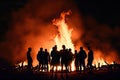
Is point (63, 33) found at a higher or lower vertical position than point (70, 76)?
higher

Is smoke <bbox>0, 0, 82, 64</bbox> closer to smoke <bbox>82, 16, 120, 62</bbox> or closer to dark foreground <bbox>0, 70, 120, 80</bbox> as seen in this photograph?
smoke <bbox>82, 16, 120, 62</bbox>

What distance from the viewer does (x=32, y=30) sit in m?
44.4

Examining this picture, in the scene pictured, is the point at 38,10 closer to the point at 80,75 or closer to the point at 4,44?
the point at 4,44

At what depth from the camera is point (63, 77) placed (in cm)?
2466

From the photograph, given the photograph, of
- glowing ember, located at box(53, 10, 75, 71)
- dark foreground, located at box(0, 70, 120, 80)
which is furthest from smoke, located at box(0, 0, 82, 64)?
dark foreground, located at box(0, 70, 120, 80)

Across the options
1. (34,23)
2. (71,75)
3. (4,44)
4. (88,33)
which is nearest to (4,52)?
(4,44)

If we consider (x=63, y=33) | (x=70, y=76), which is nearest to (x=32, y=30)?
(x=63, y=33)

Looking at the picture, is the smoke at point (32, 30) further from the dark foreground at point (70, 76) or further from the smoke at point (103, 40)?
the dark foreground at point (70, 76)

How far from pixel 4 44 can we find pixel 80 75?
66.8ft

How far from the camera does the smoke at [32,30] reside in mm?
43000

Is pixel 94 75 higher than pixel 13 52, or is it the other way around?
pixel 13 52

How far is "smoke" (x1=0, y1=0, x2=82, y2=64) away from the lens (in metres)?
43.0

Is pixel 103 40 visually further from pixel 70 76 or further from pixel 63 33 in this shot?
pixel 70 76

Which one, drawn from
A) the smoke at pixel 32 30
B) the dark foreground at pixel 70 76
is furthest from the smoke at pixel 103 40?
the dark foreground at pixel 70 76
